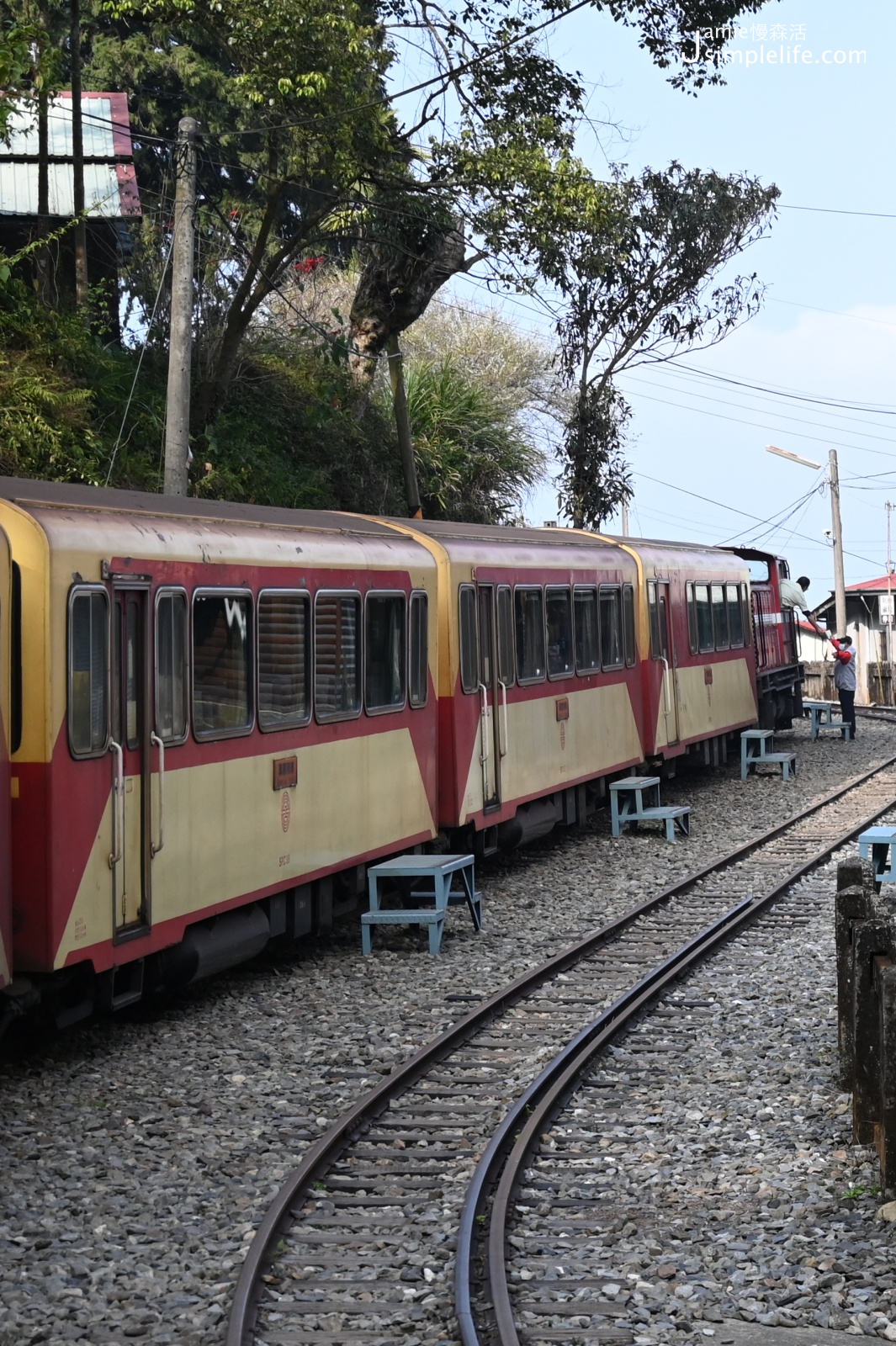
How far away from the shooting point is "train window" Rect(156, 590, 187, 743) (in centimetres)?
869

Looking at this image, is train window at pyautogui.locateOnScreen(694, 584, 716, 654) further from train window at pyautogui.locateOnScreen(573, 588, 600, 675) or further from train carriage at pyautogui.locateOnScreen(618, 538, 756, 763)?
train window at pyautogui.locateOnScreen(573, 588, 600, 675)

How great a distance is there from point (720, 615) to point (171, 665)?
15283 millimetres

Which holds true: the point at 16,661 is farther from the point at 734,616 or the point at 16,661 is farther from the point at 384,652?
the point at 734,616

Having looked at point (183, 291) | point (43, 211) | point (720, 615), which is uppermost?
point (43, 211)

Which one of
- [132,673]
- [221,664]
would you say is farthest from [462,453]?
[132,673]

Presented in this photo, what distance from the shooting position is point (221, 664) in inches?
371

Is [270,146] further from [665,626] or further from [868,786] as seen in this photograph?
[868,786]

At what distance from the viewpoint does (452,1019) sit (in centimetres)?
949

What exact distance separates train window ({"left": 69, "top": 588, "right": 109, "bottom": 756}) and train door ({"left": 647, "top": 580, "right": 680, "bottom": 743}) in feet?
38.4

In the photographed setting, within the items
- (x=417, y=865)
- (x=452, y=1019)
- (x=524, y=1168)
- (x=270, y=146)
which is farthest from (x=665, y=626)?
(x=524, y=1168)

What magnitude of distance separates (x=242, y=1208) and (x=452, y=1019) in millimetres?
3241

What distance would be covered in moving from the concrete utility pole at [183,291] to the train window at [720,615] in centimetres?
1038

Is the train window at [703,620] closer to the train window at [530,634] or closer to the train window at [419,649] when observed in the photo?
the train window at [530,634]

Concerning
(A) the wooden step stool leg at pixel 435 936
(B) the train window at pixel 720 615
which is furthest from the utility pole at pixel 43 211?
(A) the wooden step stool leg at pixel 435 936
